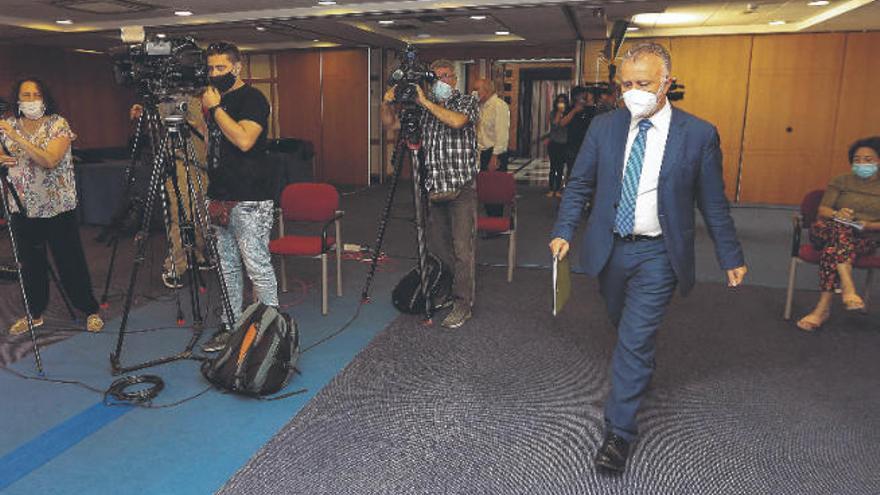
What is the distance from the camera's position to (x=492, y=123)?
284 inches

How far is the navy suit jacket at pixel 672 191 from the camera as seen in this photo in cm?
229

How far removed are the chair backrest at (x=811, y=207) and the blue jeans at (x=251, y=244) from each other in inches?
143

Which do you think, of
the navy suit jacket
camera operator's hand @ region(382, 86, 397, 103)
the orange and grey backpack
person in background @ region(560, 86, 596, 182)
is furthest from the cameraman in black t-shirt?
person in background @ region(560, 86, 596, 182)

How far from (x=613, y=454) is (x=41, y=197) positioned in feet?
11.0

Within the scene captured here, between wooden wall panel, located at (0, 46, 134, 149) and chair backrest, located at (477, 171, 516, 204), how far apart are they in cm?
884

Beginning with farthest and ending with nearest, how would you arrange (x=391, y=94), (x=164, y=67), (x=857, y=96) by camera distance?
(x=857, y=96), (x=391, y=94), (x=164, y=67)

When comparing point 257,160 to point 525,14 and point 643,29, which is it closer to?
point 525,14

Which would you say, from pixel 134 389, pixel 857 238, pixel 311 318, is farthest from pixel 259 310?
pixel 857 238

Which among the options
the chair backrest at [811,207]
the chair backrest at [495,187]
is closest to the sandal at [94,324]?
the chair backrest at [495,187]

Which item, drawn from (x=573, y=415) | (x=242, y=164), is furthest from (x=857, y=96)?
(x=242, y=164)

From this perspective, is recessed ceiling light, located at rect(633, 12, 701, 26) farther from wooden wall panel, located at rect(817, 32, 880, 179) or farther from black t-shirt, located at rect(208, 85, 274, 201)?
black t-shirt, located at rect(208, 85, 274, 201)

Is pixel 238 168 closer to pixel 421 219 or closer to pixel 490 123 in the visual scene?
pixel 421 219

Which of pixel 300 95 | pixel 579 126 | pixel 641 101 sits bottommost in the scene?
pixel 579 126

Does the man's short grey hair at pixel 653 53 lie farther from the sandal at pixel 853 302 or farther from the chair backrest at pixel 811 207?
the chair backrest at pixel 811 207
